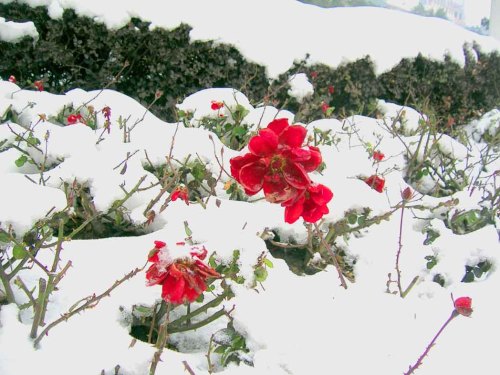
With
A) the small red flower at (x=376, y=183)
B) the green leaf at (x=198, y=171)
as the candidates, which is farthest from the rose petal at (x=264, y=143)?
the small red flower at (x=376, y=183)

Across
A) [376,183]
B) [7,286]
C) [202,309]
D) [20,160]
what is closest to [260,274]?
[202,309]

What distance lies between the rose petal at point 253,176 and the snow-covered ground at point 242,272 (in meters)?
0.30

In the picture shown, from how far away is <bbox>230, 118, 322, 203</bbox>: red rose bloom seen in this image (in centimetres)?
118

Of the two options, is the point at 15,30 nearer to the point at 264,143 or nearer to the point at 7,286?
the point at 7,286

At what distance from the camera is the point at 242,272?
1.64 metres

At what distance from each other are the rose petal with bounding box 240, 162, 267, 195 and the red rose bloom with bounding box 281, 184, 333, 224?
8cm

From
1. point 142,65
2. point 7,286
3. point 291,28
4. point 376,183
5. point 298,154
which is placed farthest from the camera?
point 291,28

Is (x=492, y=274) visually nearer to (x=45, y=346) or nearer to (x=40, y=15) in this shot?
(x=45, y=346)

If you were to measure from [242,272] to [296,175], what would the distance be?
0.57m

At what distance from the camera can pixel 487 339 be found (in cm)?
186

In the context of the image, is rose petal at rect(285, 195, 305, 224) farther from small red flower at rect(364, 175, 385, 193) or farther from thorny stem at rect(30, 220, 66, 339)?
small red flower at rect(364, 175, 385, 193)

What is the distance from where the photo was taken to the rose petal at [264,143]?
119cm

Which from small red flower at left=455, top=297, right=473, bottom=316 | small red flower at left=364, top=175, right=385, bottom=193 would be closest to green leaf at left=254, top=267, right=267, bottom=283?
small red flower at left=455, top=297, right=473, bottom=316

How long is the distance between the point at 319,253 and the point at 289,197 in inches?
44.9
